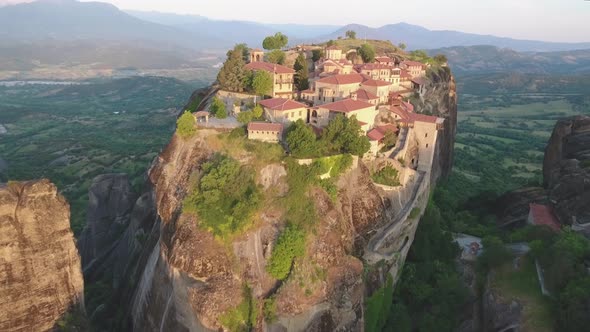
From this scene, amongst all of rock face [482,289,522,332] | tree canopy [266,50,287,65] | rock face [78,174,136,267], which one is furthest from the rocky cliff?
tree canopy [266,50,287,65]

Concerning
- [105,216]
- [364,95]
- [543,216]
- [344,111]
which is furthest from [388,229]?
[105,216]

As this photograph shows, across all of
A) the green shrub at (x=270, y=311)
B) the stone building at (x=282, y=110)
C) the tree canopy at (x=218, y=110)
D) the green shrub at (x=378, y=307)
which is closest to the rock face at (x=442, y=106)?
the stone building at (x=282, y=110)

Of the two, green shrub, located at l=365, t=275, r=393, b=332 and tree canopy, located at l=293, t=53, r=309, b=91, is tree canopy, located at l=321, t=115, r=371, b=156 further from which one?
tree canopy, located at l=293, t=53, r=309, b=91

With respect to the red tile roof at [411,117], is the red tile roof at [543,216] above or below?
below

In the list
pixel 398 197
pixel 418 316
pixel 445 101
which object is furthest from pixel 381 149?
pixel 445 101

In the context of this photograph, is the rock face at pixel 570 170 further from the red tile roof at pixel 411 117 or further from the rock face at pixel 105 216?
the rock face at pixel 105 216
